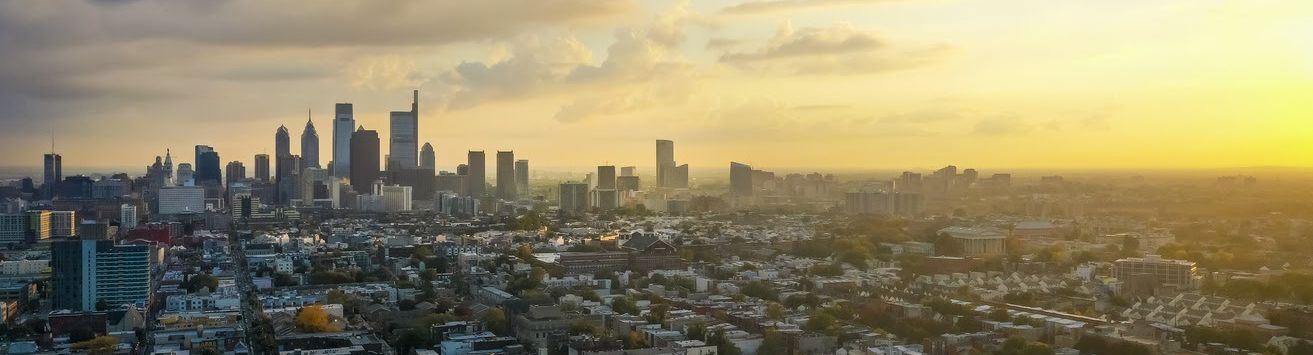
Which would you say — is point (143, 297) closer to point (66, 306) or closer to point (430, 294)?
point (66, 306)

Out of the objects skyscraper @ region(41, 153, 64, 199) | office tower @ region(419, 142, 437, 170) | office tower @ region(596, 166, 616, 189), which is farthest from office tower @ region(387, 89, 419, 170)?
skyscraper @ region(41, 153, 64, 199)

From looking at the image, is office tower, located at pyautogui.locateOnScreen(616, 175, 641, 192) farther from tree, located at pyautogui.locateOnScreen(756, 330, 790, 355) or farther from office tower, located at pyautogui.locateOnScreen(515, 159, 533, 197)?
tree, located at pyautogui.locateOnScreen(756, 330, 790, 355)

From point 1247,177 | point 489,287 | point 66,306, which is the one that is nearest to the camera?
point 66,306

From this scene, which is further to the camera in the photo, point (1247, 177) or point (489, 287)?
point (1247, 177)

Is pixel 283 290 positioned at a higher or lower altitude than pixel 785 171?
lower

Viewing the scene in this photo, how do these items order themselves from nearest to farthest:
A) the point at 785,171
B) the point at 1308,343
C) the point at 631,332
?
the point at 1308,343, the point at 631,332, the point at 785,171

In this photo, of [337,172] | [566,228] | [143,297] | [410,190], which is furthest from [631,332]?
[337,172]
